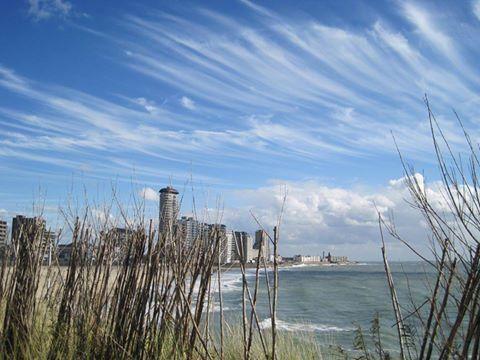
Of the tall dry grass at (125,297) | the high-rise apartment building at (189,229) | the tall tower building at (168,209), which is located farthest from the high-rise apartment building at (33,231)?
the high-rise apartment building at (189,229)

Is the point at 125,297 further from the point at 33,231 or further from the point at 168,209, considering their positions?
the point at 33,231

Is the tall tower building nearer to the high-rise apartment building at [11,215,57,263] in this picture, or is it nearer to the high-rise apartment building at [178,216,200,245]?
the high-rise apartment building at [178,216,200,245]

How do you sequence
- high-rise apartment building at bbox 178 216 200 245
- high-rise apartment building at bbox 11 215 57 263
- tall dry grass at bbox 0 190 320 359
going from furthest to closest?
high-rise apartment building at bbox 11 215 57 263
high-rise apartment building at bbox 178 216 200 245
tall dry grass at bbox 0 190 320 359

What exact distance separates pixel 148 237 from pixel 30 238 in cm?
160

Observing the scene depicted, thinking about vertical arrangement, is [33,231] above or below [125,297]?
above

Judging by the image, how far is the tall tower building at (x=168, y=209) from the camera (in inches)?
141

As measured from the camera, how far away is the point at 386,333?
556 inches

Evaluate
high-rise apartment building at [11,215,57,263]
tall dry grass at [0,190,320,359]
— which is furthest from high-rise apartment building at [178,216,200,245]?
high-rise apartment building at [11,215,57,263]

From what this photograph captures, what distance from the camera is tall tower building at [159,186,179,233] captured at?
3571mm

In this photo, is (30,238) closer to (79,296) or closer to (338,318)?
(79,296)

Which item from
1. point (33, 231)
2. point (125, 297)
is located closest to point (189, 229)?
point (125, 297)

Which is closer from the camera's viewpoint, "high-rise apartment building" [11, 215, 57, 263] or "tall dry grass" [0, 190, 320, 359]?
"tall dry grass" [0, 190, 320, 359]

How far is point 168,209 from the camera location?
3912mm

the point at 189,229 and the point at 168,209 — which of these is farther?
the point at 168,209
